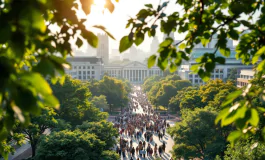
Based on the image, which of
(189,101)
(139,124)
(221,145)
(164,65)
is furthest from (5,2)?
(139,124)

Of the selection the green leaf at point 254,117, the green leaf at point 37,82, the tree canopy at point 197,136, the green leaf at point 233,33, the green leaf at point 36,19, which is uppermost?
the green leaf at point 233,33

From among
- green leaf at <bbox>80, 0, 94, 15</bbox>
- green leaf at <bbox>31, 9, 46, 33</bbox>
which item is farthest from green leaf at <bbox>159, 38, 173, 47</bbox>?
green leaf at <bbox>31, 9, 46, 33</bbox>

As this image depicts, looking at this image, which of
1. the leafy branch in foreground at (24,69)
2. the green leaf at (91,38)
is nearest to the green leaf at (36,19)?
the leafy branch in foreground at (24,69)

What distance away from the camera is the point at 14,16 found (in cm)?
210

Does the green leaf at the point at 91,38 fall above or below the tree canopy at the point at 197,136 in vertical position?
above

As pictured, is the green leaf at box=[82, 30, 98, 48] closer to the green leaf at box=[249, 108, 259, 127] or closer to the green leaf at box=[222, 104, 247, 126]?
the green leaf at box=[222, 104, 247, 126]

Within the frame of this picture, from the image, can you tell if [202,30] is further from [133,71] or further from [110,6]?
[133,71]

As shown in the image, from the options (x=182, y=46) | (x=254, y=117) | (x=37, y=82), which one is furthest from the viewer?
(x=182, y=46)

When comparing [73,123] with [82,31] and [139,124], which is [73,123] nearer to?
[139,124]

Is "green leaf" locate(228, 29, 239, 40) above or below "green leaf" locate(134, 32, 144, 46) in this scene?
above

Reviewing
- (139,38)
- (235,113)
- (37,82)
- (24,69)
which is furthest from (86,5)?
(235,113)

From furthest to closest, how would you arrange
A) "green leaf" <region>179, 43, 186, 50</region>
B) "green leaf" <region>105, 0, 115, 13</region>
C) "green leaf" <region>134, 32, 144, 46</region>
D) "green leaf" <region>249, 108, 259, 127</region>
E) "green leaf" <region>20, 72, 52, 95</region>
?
"green leaf" <region>179, 43, 186, 50</region> < "green leaf" <region>105, 0, 115, 13</region> < "green leaf" <region>134, 32, 144, 46</region> < "green leaf" <region>249, 108, 259, 127</region> < "green leaf" <region>20, 72, 52, 95</region>

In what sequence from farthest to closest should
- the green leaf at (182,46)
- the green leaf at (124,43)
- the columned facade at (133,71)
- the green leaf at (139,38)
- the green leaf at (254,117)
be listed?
the columned facade at (133,71), the green leaf at (182,46), the green leaf at (139,38), the green leaf at (124,43), the green leaf at (254,117)

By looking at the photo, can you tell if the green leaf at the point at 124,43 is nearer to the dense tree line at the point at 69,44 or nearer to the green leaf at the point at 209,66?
the dense tree line at the point at 69,44
